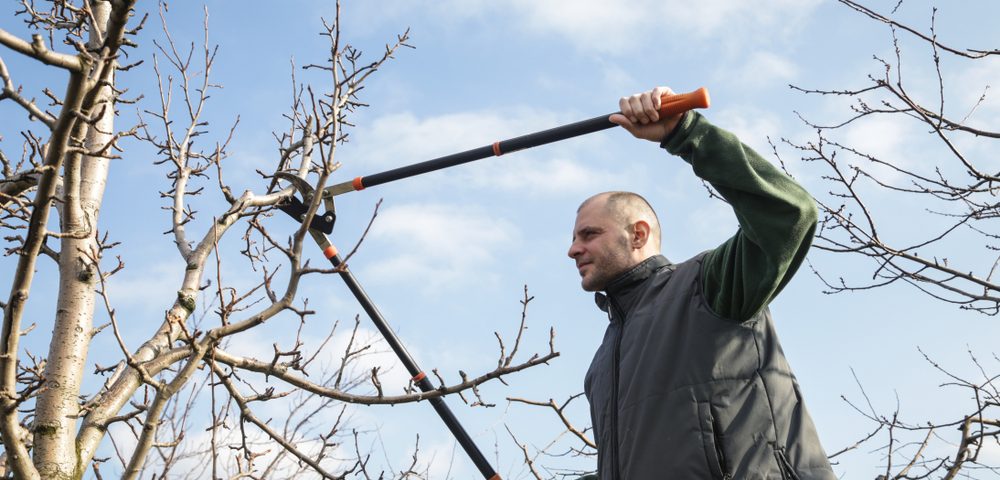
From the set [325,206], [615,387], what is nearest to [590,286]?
[615,387]

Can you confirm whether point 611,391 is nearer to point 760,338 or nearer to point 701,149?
point 760,338

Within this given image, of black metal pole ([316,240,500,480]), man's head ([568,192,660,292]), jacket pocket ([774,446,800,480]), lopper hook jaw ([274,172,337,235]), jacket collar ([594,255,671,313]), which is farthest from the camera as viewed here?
lopper hook jaw ([274,172,337,235])

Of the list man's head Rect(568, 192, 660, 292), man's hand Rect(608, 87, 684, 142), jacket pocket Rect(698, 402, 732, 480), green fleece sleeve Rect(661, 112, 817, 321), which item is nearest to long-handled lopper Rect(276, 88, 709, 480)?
man's head Rect(568, 192, 660, 292)

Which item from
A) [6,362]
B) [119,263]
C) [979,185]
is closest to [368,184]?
[119,263]

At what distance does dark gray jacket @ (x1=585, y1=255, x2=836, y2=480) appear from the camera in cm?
252

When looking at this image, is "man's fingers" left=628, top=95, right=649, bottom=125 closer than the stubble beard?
Yes

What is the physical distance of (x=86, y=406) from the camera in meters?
4.76

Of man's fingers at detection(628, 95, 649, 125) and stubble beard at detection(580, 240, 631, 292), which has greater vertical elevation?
man's fingers at detection(628, 95, 649, 125)

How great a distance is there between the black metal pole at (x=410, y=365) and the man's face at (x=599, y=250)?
4.66 ft

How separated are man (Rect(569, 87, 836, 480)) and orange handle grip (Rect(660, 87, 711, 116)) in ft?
0.10

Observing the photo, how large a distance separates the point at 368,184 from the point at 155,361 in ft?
5.78

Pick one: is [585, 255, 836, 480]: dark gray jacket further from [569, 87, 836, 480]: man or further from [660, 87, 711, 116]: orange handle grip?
[660, 87, 711, 116]: orange handle grip

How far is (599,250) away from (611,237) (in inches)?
3.0

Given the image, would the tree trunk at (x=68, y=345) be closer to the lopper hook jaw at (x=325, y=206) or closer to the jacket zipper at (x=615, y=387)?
the lopper hook jaw at (x=325, y=206)
